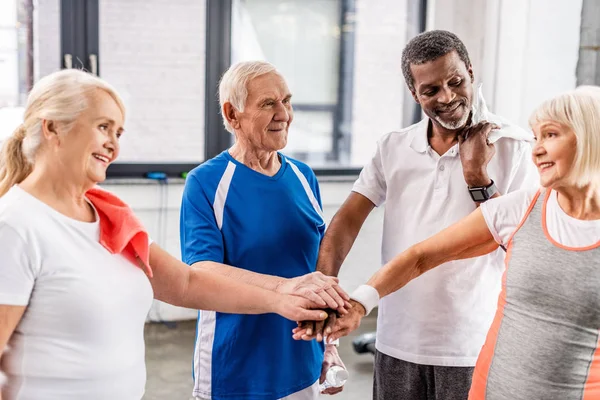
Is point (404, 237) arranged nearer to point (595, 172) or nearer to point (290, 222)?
point (290, 222)

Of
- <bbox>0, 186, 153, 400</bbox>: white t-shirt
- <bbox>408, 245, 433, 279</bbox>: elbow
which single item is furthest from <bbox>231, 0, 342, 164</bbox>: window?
<bbox>0, 186, 153, 400</bbox>: white t-shirt

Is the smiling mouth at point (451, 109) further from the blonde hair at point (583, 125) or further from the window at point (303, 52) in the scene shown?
the window at point (303, 52)

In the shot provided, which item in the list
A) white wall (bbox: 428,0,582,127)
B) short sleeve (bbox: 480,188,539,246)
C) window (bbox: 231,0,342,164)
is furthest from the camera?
window (bbox: 231,0,342,164)

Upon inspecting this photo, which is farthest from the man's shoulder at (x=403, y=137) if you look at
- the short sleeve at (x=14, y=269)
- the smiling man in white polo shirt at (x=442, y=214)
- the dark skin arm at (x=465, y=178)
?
the short sleeve at (x=14, y=269)

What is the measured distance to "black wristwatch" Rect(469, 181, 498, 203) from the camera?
A: 1894mm

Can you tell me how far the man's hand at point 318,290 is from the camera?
6.26 ft

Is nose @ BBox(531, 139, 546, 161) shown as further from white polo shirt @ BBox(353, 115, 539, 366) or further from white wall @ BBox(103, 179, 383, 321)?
white wall @ BBox(103, 179, 383, 321)

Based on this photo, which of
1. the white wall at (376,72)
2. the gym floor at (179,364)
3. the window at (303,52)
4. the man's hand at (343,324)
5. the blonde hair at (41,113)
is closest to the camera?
the blonde hair at (41,113)

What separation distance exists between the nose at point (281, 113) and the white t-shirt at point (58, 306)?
0.73 meters

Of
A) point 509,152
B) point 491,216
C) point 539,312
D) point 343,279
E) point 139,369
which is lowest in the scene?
point 343,279

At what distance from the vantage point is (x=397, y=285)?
77.0 inches

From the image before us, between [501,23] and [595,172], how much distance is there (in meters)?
3.63

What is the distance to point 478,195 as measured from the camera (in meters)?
1.91

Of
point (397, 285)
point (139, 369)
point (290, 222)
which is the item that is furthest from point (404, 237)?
point (139, 369)
